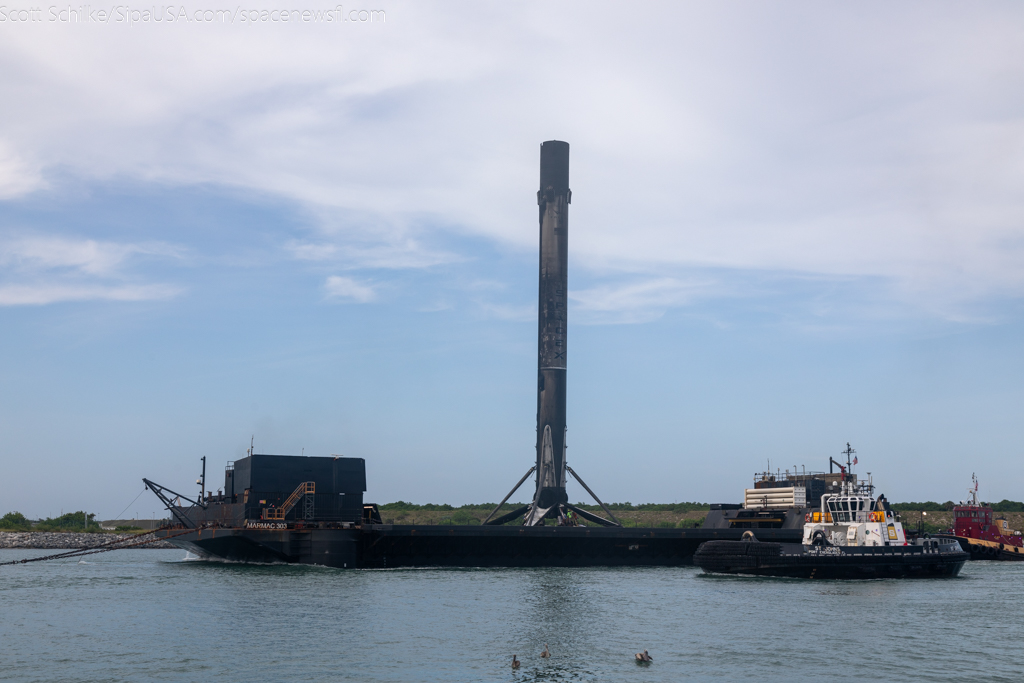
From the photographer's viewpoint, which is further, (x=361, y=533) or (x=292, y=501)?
(x=292, y=501)

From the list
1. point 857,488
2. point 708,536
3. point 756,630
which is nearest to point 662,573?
point 708,536

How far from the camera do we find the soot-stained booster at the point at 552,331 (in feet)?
266

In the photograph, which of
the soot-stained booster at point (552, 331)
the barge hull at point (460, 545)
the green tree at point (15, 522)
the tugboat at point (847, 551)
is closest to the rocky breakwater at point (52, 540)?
the green tree at point (15, 522)

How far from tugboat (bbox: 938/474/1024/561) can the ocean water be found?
2460cm

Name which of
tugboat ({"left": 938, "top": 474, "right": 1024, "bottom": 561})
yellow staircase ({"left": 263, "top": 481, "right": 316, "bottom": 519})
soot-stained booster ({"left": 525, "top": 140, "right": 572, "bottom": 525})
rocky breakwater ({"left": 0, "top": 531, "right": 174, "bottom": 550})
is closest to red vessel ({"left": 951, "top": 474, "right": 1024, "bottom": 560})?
tugboat ({"left": 938, "top": 474, "right": 1024, "bottom": 561})

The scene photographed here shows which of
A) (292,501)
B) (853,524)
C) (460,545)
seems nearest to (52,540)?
(292,501)

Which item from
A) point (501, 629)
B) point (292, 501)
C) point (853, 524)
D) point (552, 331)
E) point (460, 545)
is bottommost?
point (501, 629)

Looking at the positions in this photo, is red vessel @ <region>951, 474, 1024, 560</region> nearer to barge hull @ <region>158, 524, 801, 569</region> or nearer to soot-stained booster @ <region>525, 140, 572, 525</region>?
barge hull @ <region>158, 524, 801, 569</region>

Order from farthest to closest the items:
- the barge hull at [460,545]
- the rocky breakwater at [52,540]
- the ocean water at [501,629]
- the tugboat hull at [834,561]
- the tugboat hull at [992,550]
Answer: the rocky breakwater at [52,540], the tugboat hull at [992,550], the barge hull at [460,545], the tugboat hull at [834,561], the ocean water at [501,629]

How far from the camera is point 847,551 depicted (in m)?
53.2

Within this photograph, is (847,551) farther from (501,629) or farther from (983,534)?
(983,534)

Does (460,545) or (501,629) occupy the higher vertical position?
(460,545)

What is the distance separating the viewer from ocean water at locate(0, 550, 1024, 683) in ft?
90.3

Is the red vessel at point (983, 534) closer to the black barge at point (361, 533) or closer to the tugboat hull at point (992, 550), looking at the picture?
the tugboat hull at point (992, 550)
